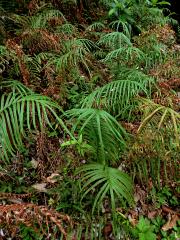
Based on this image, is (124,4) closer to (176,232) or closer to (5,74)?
(5,74)

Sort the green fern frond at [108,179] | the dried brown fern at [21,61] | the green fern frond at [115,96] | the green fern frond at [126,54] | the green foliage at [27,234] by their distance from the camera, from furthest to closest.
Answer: the green fern frond at [126,54] < the dried brown fern at [21,61] < the green fern frond at [115,96] < the green foliage at [27,234] < the green fern frond at [108,179]

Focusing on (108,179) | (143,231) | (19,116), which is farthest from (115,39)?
(143,231)

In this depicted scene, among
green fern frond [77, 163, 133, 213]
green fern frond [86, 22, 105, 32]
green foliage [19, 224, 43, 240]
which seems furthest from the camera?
green fern frond [86, 22, 105, 32]

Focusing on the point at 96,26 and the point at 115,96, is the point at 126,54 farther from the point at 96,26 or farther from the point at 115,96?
the point at 96,26

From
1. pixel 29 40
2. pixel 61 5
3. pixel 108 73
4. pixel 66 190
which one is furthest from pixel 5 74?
pixel 61 5

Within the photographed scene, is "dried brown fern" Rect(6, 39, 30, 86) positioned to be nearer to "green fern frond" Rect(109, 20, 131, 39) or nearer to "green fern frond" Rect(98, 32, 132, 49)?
"green fern frond" Rect(98, 32, 132, 49)

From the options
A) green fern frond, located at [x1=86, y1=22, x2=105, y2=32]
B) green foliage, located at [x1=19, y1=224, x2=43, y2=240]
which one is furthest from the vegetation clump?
green fern frond, located at [x1=86, y1=22, x2=105, y2=32]

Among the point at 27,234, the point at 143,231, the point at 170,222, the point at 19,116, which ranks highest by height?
the point at 19,116

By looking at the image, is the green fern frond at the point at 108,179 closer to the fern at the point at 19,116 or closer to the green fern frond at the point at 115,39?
the fern at the point at 19,116

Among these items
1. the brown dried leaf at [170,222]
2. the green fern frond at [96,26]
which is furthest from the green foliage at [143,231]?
the green fern frond at [96,26]

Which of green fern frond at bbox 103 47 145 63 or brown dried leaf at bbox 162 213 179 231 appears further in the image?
green fern frond at bbox 103 47 145 63

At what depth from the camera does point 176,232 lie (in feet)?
8.53

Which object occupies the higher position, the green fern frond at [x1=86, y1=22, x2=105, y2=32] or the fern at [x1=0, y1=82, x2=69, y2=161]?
the green fern frond at [x1=86, y1=22, x2=105, y2=32]

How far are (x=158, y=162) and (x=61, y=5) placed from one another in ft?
10.5
